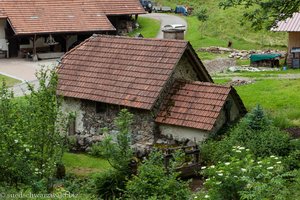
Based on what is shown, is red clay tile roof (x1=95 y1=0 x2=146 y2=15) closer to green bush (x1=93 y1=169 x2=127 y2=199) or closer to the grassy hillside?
the grassy hillside

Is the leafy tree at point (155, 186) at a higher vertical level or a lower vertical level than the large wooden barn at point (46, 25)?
higher

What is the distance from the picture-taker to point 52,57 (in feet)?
156

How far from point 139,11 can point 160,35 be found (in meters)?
4.47

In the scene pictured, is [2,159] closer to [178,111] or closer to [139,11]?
[178,111]

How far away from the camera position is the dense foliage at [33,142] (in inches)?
619

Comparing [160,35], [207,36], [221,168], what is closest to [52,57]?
[160,35]

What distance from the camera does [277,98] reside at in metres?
A: 29.0

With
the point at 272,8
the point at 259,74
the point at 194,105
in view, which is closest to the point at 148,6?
the point at 259,74

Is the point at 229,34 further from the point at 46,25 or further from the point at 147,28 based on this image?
the point at 46,25

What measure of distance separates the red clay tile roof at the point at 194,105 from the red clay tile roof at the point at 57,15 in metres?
24.5

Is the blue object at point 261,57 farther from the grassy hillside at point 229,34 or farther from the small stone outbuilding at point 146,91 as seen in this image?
the small stone outbuilding at point 146,91

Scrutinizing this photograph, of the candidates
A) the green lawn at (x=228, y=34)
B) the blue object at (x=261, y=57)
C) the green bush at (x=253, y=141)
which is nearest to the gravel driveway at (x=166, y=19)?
the green lawn at (x=228, y=34)

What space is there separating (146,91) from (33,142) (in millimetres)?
8020

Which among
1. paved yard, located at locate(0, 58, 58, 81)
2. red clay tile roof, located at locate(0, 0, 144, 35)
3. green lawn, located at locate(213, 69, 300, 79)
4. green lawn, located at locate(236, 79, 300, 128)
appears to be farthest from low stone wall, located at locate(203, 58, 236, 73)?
red clay tile roof, located at locate(0, 0, 144, 35)
